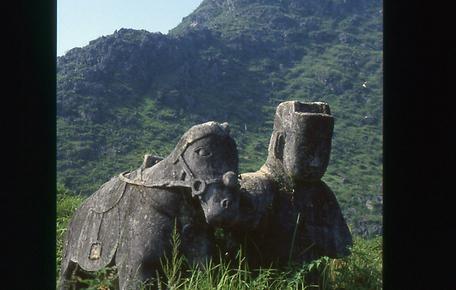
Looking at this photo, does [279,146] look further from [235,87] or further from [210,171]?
[235,87]

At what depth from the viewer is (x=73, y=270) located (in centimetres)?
572

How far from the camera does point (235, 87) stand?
36.8 metres

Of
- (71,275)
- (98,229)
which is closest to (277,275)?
(98,229)

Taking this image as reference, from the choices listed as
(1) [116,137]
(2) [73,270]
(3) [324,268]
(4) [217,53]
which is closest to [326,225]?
(3) [324,268]

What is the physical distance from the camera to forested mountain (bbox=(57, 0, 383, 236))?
28.0 m

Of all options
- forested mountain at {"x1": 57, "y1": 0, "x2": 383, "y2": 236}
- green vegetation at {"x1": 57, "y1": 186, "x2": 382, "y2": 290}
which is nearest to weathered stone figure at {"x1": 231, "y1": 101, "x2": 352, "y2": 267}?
green vegetation at {"x1": 57, "y1": 186, "x2": 382, "y2": 290}

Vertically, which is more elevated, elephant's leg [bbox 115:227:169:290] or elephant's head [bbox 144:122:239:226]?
elephant's head [bbox 144:122:239:226]

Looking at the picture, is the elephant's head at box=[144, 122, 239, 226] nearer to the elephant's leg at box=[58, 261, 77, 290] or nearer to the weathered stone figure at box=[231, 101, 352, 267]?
the weathered stone figure at box=[231, 101, 352, 267]

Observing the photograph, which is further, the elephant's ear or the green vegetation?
the elephant's ear

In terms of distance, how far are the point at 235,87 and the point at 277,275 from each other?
31514mm

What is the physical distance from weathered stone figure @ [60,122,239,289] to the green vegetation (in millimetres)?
116
